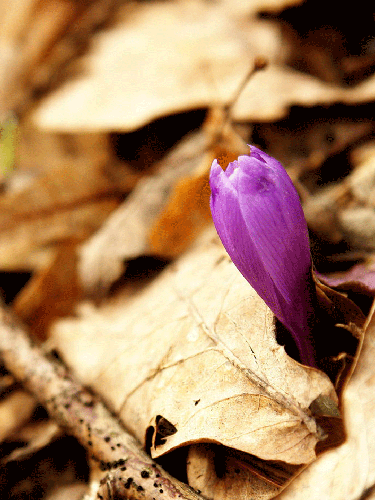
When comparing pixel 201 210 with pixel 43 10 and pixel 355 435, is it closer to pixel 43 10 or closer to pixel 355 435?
pixel 355 435

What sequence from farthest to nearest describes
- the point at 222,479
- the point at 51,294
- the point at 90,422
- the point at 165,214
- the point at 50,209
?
1. the point at 50,209
2. the point at 51,294
3. the point at 165,214
4. the point at 90,422
5. the point at 222,479

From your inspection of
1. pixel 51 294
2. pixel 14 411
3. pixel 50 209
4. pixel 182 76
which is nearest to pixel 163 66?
pixel 182 76

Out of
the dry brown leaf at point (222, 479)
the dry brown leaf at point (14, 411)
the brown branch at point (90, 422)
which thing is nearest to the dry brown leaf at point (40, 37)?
the brown branch at point (90, 422)

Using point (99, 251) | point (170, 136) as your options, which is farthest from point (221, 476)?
point (170, 136)

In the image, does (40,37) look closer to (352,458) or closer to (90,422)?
(90,422)

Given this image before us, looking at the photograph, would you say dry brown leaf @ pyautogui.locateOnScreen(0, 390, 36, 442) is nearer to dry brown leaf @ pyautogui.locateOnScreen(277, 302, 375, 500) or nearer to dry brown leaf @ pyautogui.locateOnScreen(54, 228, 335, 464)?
dry brown leaf @ pyautogui.locateOnScreen(54, 228, 335, 464)

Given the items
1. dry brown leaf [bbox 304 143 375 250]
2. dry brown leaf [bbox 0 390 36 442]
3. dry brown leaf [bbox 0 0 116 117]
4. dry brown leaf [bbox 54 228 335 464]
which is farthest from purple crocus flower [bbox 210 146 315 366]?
dry brown leaf [bbox 0 0 116 117]

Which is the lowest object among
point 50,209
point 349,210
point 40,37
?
point 349,210
